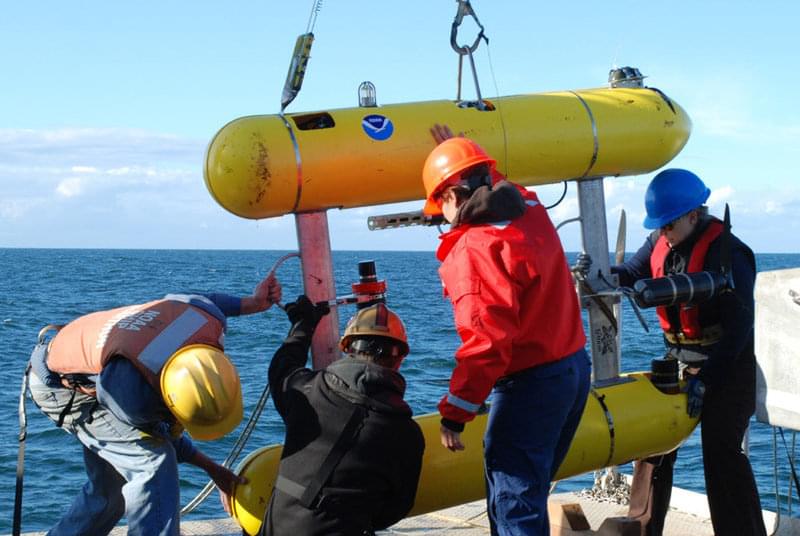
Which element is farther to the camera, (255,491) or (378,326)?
(255,491)

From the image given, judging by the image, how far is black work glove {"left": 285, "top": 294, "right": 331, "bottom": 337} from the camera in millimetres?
4586

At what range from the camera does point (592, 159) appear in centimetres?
570

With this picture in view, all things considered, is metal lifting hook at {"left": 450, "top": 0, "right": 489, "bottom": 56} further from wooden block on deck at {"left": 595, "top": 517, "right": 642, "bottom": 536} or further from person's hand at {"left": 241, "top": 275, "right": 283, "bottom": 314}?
wooden block on deck at {"left": 595, "top": 517, "right": 642, "bottom": 536}

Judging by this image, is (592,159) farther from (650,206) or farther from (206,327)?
(206,327)

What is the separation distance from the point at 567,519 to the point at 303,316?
1909mm

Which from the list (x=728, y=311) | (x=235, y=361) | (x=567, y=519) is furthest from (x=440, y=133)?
(x=235, y=361)

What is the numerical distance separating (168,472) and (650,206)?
2651 mm

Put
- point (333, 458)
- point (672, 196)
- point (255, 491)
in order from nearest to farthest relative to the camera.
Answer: point (333, 458) → point (255, 491) → point (672, 196)

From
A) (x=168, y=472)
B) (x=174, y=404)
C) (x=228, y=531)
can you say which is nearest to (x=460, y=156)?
(x=174, y=404)

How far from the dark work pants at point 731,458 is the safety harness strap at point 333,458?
7.03ft

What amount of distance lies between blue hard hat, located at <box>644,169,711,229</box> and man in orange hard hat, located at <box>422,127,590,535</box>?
1.29 meters

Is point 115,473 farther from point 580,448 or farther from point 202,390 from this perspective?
point 580,448

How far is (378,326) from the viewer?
412cm

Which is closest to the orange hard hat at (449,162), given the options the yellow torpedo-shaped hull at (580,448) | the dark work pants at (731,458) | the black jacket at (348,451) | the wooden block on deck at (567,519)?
the black jacket at (348,451)
